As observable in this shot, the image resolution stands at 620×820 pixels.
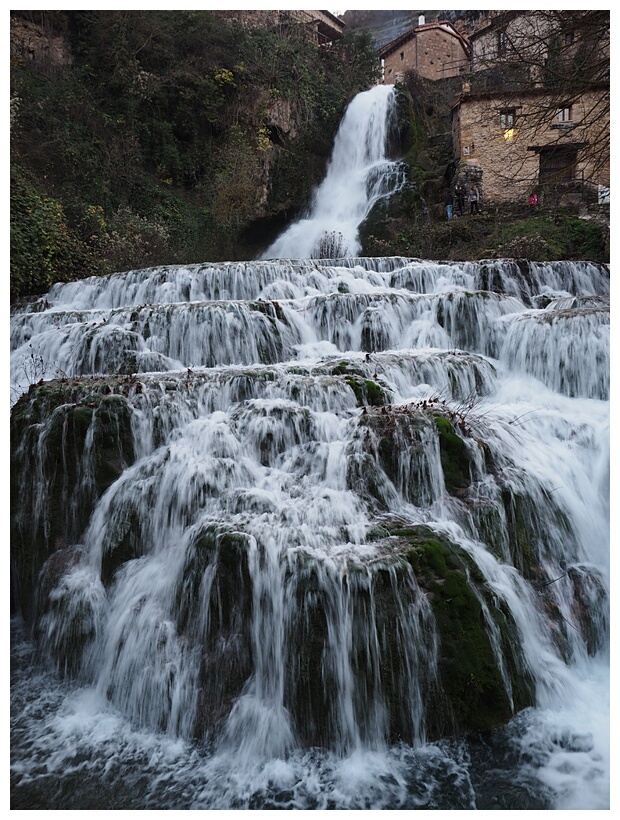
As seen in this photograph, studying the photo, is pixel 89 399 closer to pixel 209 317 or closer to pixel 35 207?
pixel 209 317

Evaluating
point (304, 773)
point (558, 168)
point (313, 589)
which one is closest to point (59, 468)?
point (313, 589)

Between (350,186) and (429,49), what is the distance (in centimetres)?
1297

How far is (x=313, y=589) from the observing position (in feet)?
12.3

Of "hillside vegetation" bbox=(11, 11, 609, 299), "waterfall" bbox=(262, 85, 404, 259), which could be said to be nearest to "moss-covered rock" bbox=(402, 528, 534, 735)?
"hillside vegetation" bbox=(11, 11, 609, 299)

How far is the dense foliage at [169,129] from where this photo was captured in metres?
14.1

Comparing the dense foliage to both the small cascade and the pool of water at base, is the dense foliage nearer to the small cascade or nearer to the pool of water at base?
the small cascade

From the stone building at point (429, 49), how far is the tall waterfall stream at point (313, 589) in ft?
80.5

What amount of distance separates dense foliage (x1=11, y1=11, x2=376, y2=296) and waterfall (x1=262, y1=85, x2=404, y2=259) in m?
0.64

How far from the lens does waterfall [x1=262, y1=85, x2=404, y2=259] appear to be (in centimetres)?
1683

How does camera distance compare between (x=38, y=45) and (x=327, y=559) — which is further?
(x=38, y=45)

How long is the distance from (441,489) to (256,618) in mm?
2032

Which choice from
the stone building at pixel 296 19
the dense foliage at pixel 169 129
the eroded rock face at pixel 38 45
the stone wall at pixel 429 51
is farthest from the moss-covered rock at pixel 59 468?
the stone wall at pixel 429 51

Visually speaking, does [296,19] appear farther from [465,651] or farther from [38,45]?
[465,651]

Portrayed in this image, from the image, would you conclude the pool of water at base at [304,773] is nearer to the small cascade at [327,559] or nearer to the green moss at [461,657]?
the small cascade at [327,559]
